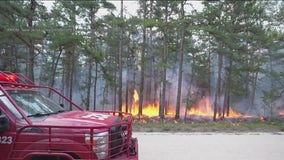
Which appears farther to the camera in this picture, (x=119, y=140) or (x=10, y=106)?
(x=119, y=140)

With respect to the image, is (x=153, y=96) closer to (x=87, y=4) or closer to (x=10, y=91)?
(x=87, y=4)

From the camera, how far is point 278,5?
1162 inches

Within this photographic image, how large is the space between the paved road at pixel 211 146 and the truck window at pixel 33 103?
2.90 meters

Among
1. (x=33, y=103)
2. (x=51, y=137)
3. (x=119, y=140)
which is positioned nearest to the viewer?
(x=51, y=137)

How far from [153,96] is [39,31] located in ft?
59.2

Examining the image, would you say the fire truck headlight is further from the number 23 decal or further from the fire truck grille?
the number 23 decal

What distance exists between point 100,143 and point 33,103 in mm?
1491

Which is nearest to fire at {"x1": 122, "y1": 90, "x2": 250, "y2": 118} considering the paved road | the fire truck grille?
the paved road

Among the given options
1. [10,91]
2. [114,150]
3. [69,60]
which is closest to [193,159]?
[114,150]

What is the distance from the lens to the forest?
20.7 meters

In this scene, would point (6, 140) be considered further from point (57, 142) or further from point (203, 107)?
point (203, 107)

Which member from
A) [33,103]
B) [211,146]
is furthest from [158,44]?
[33,103]

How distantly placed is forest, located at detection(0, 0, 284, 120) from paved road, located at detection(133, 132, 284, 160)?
393 inches

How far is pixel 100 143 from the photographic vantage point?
13.7 feet
